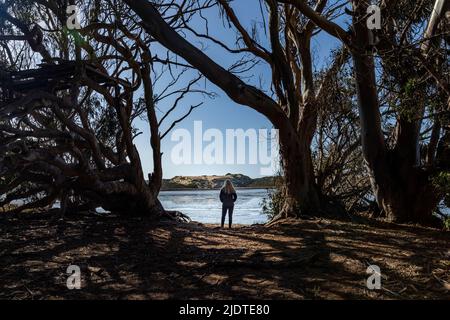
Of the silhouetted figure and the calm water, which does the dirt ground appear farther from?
the calm water

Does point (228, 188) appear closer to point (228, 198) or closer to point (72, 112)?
point (228, 198)

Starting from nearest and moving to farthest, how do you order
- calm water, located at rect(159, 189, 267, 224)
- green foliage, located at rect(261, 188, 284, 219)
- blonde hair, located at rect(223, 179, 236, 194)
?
1. green foliage, located at rect(261, 188, 284, 219)
2. blonde hair, located at rect(223, 179, 236, 194)
3. calm water, located at rect(159, 189, 267, 224)

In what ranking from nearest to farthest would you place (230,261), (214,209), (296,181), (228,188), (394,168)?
(230,261) < (394,168) < (296,181) < (228,188) < (214,209)

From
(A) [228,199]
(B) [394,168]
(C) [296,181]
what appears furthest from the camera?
(A) [228,199]

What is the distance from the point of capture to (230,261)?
4.36m

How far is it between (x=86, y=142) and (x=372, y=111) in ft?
18.8

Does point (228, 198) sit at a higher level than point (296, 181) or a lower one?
lower

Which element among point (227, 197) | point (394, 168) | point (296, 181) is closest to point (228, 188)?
point (227, 197)

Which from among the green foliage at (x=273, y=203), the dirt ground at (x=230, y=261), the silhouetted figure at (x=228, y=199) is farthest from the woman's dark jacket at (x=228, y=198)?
the dirt ground at (x=230, y=261)

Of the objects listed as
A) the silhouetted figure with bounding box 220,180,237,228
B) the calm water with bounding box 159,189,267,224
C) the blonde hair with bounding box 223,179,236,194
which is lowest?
the calm water with bounding box 159,189,267,224

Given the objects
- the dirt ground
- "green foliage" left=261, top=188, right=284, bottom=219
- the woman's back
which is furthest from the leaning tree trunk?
the woman's back

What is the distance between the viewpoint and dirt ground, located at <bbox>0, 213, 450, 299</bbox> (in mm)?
3518
